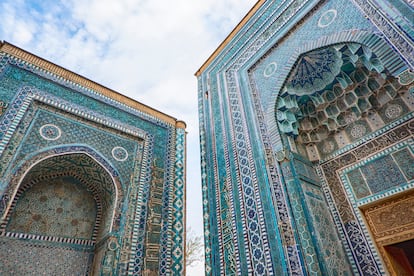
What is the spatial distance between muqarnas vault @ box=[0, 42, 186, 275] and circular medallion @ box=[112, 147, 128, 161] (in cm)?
2

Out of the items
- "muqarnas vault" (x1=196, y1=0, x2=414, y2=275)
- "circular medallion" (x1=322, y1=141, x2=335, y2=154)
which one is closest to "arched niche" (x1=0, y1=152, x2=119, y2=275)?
"muqarnas vault" (x1=196, y1=0, x2=414, y2=275)

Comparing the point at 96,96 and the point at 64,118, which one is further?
the point at 96,96

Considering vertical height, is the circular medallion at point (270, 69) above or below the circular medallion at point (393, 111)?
above

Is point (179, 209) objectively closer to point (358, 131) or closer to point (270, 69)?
point (270, 69)

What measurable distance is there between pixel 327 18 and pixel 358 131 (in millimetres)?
1790

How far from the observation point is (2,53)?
14.0 ft

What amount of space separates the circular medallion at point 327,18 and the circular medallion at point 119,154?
411cm

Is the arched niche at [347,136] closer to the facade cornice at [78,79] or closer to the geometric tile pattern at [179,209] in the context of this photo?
the geometric tile pattern at [179,209]

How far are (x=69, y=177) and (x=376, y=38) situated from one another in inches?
207

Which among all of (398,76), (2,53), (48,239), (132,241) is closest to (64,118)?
(2,53)

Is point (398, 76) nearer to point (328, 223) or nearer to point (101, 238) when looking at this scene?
point (328, 223)

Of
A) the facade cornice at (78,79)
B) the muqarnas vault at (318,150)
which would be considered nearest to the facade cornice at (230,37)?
the muqarnas vault at (318,150)

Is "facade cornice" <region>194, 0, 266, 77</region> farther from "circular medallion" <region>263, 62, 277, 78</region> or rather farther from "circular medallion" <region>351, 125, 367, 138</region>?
"circular medallion" <region>351, 125, 367, 138</region>

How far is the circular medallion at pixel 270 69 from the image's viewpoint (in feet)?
14.6
